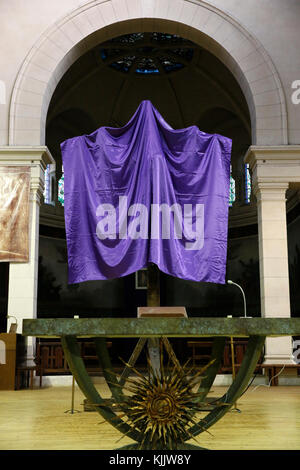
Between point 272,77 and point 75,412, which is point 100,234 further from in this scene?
point 272,77

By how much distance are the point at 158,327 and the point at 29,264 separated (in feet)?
25.5

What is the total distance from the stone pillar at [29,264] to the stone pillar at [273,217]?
412 centimetres

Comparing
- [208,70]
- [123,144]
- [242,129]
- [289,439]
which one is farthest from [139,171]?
[242,129]

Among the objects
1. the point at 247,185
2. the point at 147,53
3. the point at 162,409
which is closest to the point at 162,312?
the point at 162,409

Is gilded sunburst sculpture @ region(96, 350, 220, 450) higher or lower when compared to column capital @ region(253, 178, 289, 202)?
lower

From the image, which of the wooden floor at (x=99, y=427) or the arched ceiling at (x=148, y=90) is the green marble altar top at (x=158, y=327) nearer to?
the wooden floor at (x=99, y=427)

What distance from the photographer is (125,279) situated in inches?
768

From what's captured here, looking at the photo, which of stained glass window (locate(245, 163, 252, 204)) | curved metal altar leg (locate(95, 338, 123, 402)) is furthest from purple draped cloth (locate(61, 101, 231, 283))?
stained glass window (locate(245, 163, 252, 204))

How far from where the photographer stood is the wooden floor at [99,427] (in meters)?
3.82

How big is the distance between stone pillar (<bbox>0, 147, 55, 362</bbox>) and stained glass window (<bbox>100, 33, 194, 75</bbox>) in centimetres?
791

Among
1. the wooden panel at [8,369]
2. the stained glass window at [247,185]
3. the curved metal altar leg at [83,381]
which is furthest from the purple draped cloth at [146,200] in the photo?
the stained glass window at [247,185]

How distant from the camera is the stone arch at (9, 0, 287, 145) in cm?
1063
